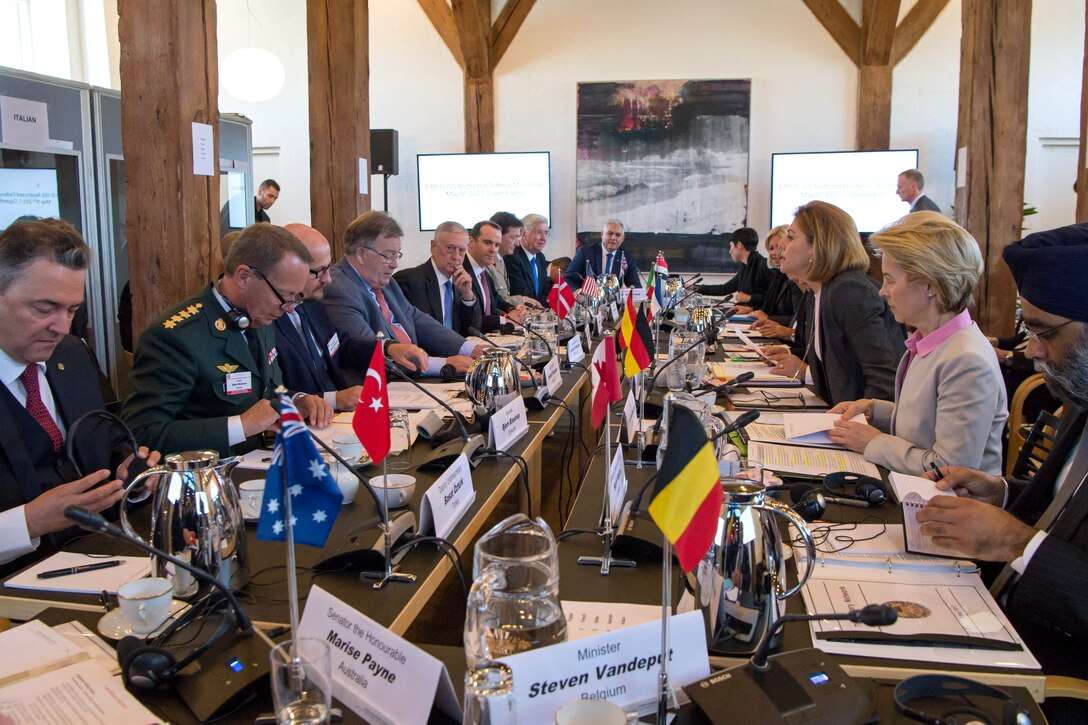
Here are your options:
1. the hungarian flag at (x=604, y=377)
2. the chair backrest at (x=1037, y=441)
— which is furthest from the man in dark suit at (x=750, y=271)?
the hungarian flag at (x=604, y=377)

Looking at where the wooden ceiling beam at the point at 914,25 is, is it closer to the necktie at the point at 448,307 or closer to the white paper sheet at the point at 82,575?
the necktie at the point at 448,307

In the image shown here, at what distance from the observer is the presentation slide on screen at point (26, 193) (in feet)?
15.1

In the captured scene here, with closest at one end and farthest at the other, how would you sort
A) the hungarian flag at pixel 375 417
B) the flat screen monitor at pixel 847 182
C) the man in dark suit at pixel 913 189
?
the hungarian flag at pixel 375 417 → the man in dark suit at pixel 913 189 → the flat screen monitor at pixel 847 182

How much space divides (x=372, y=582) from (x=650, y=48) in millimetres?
8344

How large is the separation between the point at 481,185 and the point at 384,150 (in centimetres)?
112

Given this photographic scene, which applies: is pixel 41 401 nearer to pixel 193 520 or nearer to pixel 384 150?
pixel 193 520

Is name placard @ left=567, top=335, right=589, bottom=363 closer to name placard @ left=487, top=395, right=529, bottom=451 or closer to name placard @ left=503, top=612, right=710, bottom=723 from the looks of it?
name placard @ left=487, top=395, right=529, bottom=451

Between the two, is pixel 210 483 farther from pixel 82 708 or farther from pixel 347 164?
pixel 347 164

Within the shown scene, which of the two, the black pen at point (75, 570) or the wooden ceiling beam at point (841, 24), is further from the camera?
the wooden ceiling beam at point (841, 24)

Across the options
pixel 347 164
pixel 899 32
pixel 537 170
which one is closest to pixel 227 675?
pixel 347 164

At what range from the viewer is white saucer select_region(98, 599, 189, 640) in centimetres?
128

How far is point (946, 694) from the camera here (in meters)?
1.12

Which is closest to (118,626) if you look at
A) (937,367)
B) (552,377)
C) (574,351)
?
(937,367)

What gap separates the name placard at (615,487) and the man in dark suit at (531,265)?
549 centimetres
